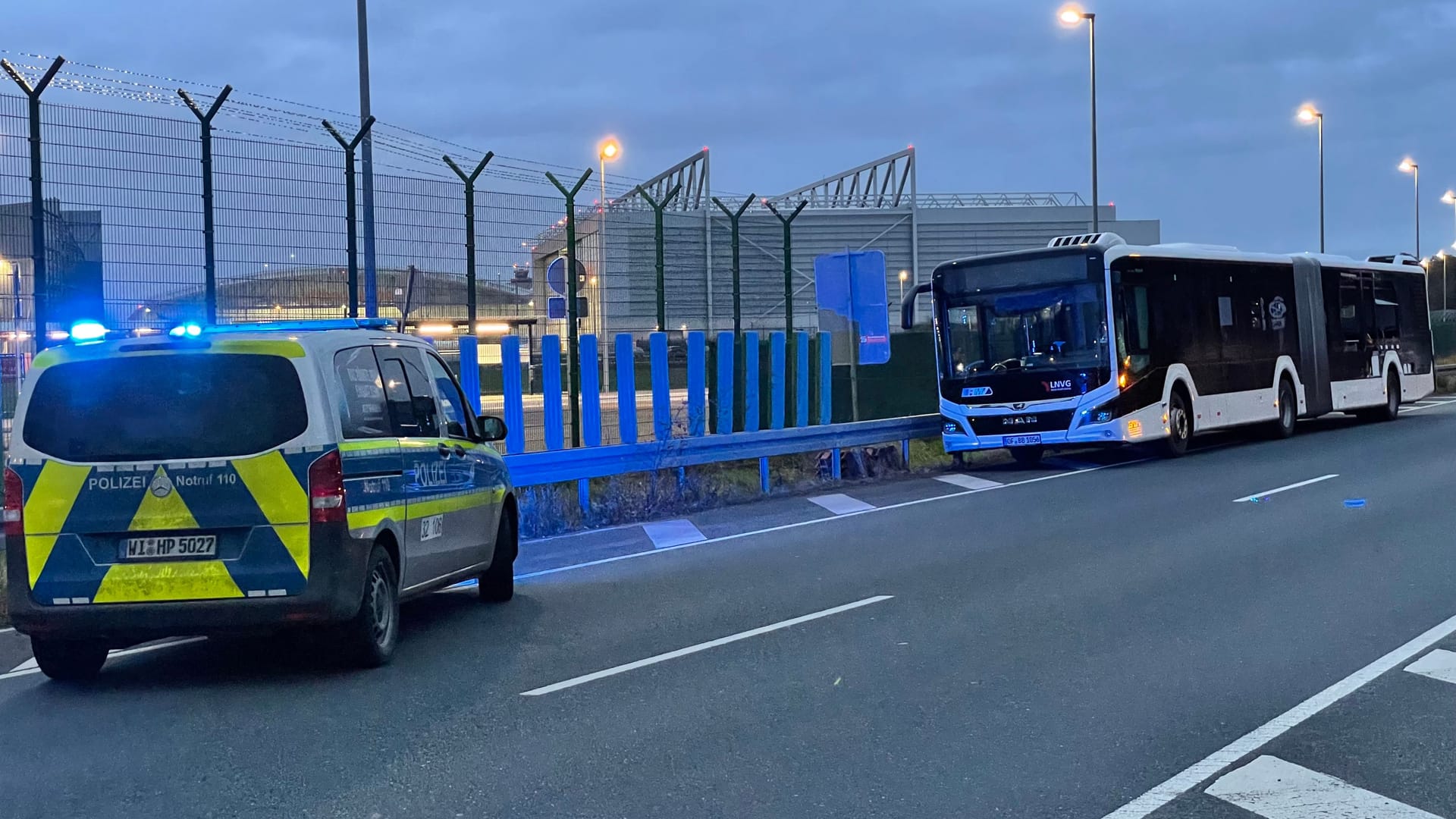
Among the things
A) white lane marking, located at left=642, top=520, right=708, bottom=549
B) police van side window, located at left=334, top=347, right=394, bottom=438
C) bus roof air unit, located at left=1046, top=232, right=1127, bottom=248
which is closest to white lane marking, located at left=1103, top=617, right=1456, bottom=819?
police van side window, located at left=334, top=347, right=394, bottom=438

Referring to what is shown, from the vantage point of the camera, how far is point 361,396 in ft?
25.8

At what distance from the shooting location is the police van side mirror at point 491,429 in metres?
9.60

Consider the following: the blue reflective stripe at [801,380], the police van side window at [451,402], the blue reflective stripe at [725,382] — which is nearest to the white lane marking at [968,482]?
the blue reflective stripe at [801,380]

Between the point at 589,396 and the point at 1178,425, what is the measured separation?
914 cm

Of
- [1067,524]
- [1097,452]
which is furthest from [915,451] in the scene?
[1067,524]

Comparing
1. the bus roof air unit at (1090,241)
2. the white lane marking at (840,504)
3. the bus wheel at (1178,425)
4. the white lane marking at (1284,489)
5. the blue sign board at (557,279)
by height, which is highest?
the bus roof air unit at (1090,241)

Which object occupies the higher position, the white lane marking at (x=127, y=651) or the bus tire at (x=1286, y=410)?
the bus tire at (x=1286, y=410)

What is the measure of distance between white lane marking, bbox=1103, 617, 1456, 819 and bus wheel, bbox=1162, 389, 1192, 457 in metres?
12.8

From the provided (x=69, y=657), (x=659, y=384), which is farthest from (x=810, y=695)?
(x=659, y=384)

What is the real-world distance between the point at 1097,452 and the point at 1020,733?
17.4 m

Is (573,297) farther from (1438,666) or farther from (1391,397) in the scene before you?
(1391,397)

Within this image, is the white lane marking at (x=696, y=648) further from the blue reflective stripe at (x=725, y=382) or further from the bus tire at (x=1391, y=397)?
the bus tire at (x=1391, y=397)

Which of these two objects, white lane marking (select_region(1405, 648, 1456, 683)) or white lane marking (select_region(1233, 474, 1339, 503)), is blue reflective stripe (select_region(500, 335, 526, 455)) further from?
white lane marking (select_region(1405, 648, 1456, 683))

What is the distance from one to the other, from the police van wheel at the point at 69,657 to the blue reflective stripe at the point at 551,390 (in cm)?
839
